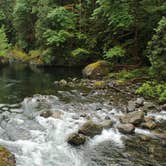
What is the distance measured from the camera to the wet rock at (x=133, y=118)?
515 inches

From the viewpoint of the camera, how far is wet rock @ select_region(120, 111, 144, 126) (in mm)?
13086

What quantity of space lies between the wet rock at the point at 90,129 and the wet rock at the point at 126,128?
0.84 m

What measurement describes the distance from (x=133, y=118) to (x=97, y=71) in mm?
11794

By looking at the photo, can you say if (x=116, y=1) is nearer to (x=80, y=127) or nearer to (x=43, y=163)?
(x=80, y=127)

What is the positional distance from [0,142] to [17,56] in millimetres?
33159

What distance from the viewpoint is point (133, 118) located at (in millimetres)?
13305

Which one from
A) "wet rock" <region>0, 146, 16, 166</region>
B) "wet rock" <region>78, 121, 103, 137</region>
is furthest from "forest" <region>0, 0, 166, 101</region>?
"wet rock" <region>0, 146, 16, 166</region>

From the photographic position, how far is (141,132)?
12.4 meters

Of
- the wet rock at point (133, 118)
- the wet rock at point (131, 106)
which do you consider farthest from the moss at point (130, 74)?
the wet rock at point (133, 118)

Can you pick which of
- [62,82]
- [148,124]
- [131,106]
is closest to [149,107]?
[131,106]

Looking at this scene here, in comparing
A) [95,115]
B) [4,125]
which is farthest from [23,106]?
[95,115]

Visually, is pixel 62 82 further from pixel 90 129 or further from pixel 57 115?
pixel 90 129

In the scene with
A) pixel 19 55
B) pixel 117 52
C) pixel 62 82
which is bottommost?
pixel 19 55

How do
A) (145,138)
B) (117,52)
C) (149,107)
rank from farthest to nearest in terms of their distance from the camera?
(117,52)
(149,107)
(145,138)
